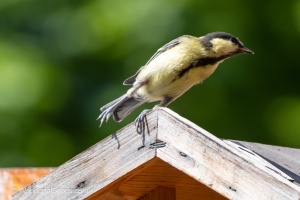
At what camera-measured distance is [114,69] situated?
5.69m

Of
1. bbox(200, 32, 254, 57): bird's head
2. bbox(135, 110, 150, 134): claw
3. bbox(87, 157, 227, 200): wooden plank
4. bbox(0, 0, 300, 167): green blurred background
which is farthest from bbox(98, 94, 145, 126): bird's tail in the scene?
bbox(0, 0, 300, 167): green blurred background

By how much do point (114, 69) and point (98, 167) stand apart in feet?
11.4

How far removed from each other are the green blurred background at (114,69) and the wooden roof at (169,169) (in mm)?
2952

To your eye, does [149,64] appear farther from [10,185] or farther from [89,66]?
[89,66]

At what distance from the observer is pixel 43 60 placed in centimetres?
573

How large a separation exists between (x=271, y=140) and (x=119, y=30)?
1.05 meters

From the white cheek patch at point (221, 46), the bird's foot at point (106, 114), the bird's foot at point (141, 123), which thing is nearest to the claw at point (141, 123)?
the bird's foot at point (141, 123)

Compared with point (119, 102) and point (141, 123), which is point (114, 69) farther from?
point (141, 123)

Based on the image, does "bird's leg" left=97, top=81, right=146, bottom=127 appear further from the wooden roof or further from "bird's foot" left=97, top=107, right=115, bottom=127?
the wooden roof

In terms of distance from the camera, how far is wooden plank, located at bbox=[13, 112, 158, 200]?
217 cm

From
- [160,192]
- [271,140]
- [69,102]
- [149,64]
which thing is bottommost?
[160,192]

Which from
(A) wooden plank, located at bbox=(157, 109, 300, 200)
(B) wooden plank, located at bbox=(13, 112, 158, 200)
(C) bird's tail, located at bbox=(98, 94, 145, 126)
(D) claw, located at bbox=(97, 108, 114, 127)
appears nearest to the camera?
(A) wooden plank, located at bbox=(157, 109, 300, 200)

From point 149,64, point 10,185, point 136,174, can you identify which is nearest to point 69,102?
point 149,64

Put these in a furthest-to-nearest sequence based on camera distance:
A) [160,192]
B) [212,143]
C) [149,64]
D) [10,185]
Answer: [149,64] → [10,185] → [160,192] → [212,143]
